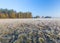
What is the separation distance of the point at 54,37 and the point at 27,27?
22.0 inches

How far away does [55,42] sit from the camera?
1917mm

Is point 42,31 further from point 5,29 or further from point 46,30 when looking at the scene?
point 5,29

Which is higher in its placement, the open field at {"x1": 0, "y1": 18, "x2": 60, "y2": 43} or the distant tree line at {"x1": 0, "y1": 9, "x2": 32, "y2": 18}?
the distant tree line at {"x1": 0, "y1": 9, "x2": 32, "y2": 18}

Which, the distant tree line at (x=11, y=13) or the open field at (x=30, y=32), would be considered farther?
the distant tree line at (x=11, y=13)

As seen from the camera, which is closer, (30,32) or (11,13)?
(30,32)

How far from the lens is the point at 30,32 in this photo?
206cm

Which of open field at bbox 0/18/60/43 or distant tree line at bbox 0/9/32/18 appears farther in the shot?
distant tree line at bbox 0/9/32/18

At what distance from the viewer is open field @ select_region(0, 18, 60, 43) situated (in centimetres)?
195

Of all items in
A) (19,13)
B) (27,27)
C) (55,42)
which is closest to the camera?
(55,42)

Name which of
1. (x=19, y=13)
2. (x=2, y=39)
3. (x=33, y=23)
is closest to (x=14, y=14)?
(x=19, y=13)

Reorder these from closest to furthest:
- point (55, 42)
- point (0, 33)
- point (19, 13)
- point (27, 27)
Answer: point (55, 42) → point (0, 33) → point (27, 27) → point (19, 13)

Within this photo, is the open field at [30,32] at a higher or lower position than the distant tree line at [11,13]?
lower

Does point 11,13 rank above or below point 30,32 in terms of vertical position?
above

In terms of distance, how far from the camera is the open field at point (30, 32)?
6.39 ft
